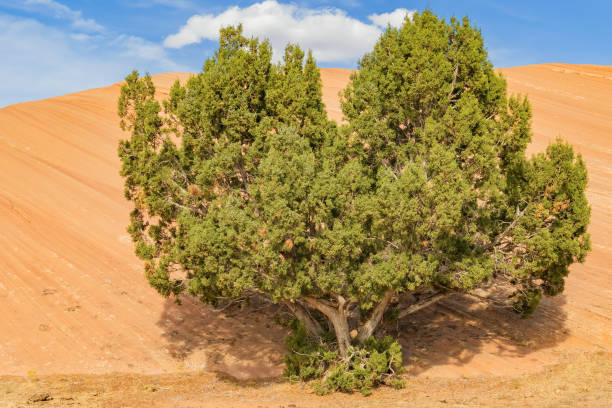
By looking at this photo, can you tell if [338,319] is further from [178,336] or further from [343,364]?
[178,336]

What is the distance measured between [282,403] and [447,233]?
5423 millimetres

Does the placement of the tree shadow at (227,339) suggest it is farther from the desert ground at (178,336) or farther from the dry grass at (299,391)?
the dry grass at (299,391)

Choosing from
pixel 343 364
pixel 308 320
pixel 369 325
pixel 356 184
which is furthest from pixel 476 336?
pixel 356 184

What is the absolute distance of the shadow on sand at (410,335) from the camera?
48.7 ft

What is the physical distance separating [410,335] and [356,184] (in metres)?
7.15

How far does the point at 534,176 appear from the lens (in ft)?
39.6

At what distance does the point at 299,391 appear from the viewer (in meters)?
12.6

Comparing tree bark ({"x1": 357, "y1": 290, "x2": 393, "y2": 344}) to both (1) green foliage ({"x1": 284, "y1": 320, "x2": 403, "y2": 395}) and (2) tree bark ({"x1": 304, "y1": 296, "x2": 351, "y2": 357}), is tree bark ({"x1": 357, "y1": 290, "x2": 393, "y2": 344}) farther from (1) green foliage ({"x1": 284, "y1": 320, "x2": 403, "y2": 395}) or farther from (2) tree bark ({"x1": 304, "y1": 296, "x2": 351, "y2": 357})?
(2) tree bark ({"x1": 304, "y1": 296, "x2": 351, "y2": 357})

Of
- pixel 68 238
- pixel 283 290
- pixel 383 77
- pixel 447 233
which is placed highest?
pixel 383 77

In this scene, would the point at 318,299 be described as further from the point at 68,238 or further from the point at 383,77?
the point at 68,238

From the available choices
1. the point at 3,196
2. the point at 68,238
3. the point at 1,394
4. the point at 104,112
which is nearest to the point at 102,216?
the point at 68,238

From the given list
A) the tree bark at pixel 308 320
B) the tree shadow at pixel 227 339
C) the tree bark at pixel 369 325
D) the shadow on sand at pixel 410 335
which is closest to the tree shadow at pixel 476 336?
the shadow on sand at pixel 410 335

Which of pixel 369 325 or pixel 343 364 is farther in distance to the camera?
pixel 369 325

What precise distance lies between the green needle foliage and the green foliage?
135 mm
